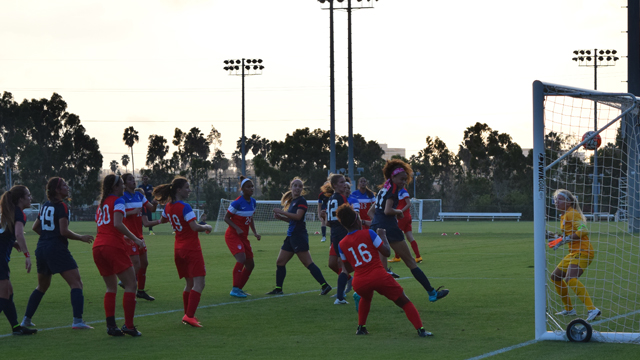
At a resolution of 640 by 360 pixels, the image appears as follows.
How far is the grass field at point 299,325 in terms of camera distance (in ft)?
23.3

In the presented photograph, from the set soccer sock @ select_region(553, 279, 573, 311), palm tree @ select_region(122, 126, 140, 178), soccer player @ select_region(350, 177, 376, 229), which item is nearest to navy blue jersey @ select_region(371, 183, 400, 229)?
soccer sock @ select_region(553, 279, 573, 311)

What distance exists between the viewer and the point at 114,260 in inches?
313

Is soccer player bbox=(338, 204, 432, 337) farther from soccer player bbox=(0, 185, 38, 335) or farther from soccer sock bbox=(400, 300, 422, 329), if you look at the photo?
soccer player bbox=(0, 185, 38, 335)

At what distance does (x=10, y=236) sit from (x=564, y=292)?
7.03 metres

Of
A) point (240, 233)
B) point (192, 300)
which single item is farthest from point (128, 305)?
point (240, 233)

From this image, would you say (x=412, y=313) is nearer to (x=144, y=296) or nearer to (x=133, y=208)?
(x=133, y=208)

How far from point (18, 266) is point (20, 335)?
10607 millimetres

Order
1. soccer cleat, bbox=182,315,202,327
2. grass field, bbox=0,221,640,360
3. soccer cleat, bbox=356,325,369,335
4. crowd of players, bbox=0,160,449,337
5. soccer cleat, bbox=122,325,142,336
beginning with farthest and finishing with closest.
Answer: soccer cleat, bbox=182,315,202,327
soccer cleat, bbox=122,325,142,336
soccer cleat, bbox=356,325,369,335
crowd of players, bbox=0,160,449,337
grass field, bbox=0,221,640,360

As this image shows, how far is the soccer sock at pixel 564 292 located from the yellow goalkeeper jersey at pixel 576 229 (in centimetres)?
47

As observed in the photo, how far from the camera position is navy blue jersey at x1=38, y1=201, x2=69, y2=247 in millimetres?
8297

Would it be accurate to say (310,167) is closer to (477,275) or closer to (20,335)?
(477,275)

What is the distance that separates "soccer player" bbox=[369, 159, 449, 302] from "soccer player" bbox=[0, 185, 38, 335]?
4804 mm

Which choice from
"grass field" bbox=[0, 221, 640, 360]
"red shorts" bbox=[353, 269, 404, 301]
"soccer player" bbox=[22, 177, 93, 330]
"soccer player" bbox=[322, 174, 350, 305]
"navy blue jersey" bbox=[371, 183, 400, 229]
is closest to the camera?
"grass field" bbox=[0, 221, 640, 360]

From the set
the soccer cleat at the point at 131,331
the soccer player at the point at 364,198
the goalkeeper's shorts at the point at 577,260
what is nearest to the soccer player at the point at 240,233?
the soccer cleat at the point at 131,331
